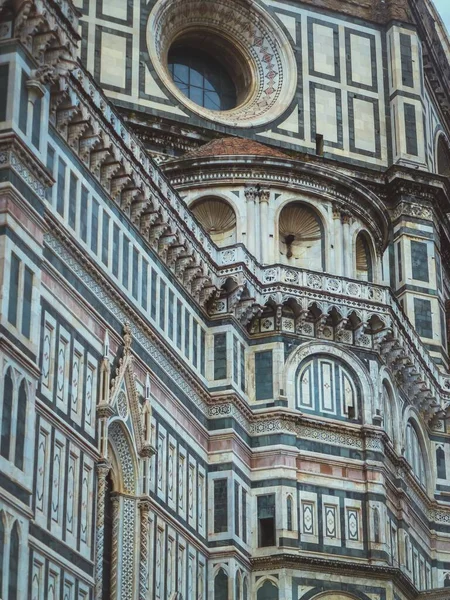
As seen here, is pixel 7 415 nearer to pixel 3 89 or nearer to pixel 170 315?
pixel 3 89

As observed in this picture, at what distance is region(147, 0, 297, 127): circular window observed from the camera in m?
47.8

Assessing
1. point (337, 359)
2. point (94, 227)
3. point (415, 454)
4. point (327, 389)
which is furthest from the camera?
point (415, 454)

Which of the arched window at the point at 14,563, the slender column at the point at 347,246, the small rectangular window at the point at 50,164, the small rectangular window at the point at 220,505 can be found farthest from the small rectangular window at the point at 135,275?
the arched window at the point at 14,563

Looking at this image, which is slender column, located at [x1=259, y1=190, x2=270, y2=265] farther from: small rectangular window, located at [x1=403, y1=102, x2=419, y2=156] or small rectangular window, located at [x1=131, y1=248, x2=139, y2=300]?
small rectangular window, located at [x1=403, y1=102, x2=419, y2=156]

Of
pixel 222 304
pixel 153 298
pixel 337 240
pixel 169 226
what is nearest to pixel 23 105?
pixel 153 298

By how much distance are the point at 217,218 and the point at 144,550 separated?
11510mm

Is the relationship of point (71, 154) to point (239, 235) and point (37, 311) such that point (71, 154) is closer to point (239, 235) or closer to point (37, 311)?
point (37, 311)

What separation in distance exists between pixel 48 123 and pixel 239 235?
10956 millimetres

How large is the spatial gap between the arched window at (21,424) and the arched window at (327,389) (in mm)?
12319

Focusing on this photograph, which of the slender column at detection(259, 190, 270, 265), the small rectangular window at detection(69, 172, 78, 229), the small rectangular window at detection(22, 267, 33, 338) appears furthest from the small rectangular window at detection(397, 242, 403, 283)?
the small rectangular window at detection(22, 267, 33, 338)

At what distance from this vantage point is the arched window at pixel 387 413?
3888 cm

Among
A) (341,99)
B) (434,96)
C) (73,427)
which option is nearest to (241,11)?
(341,99)

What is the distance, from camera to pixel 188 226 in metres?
36.3

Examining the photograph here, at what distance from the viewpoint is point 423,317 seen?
46.0m
